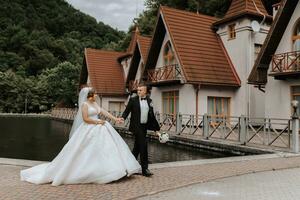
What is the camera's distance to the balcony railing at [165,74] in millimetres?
25253

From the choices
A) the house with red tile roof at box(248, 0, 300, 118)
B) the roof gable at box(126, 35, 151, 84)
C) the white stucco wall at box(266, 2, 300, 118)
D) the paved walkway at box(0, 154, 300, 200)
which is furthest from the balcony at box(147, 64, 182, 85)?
the paved walkway at box(0, 154, 300, 200)

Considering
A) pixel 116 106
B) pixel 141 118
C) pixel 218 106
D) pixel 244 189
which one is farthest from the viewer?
pixel 116 106

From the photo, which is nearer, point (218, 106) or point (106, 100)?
point (218, 106)

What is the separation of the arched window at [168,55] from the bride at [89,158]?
19.3 m

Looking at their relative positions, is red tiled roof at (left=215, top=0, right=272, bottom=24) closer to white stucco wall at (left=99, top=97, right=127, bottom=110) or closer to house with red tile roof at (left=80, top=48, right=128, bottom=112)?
house with red tile roof at (left=80, top=48, right=128, bottom=112)

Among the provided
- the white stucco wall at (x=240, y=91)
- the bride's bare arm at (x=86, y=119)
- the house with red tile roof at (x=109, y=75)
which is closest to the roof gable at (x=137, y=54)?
the house with red tile roof at (x=109, y=75)

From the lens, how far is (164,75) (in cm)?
2647

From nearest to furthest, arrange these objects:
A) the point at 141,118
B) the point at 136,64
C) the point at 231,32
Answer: the point at 141,118 → the point at 231,32 → the point at 136,64

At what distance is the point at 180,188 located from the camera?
7105 millimetres

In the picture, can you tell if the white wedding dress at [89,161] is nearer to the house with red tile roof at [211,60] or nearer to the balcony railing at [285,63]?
the balcony railing at [285,63]

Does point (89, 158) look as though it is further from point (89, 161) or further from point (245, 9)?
point (245, 9)

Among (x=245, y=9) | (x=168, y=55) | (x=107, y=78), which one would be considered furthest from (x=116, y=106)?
(x=245, y=9)

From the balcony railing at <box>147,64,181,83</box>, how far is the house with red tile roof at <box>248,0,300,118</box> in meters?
5.62

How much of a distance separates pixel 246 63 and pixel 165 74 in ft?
17.2
